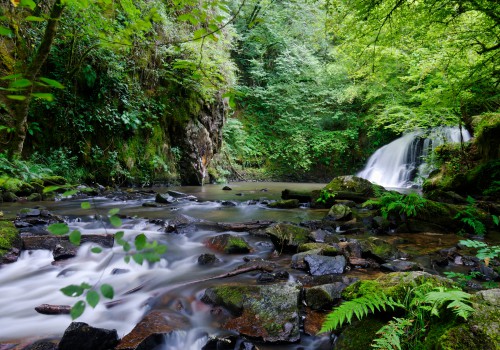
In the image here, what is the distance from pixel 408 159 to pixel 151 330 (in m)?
17.4

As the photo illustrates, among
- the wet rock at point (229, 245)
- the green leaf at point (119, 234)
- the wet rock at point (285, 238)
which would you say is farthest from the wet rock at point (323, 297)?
the green leaf at point (119, 234)

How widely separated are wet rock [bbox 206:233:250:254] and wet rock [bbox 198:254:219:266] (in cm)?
36

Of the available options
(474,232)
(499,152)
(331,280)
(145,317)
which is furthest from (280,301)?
(499,152)

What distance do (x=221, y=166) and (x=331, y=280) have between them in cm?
1556

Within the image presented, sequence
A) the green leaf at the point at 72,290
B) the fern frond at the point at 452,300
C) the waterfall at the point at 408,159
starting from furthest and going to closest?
1. the waterfall at the point at 408,159
2. the fern frond at the point at 452,300
3. the green leaf at the point at 72,290

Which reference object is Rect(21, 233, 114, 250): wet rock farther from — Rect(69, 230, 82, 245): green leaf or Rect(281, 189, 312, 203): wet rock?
Rect(281, 189, 312, 203): wet rock

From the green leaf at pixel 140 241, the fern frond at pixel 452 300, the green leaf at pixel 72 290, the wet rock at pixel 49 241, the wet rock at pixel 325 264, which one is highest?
the green leaf at pixel 140 241

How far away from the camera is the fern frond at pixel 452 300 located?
5.36 feet

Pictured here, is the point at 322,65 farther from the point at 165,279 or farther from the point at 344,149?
the point at 165,279

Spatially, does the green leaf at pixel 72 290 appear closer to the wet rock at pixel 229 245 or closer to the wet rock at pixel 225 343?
the wet rock at pixel 225 343

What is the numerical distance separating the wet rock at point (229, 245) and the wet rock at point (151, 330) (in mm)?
1832

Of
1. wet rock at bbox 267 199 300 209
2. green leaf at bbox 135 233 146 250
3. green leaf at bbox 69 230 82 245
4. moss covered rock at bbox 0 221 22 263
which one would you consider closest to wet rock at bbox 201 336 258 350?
green leaf at bbox 135 233 146 250

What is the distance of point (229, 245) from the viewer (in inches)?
185

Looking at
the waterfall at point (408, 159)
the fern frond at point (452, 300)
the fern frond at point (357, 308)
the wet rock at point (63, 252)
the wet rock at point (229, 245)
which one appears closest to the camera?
the fern frond at point (452, 300)
